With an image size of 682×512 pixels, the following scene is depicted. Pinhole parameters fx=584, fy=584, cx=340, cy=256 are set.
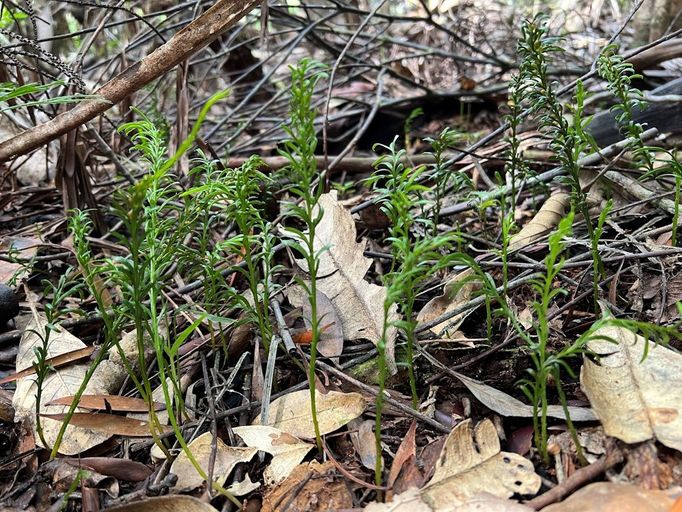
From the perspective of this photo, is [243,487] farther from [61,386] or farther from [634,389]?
[634,389]

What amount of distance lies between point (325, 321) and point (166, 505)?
0.73m

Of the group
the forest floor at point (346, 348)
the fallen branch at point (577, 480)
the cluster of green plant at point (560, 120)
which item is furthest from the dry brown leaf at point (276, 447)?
A: the cluster of green plant at point (560, 120)

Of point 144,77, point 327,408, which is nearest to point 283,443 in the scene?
point 327,408

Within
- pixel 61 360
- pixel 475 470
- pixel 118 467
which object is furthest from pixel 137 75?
pixel 475 470

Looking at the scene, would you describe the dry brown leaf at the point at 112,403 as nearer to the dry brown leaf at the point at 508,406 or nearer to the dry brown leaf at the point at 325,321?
the dry brown leaf at the point at 325,321

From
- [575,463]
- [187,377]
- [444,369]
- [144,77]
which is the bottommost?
[575,463]

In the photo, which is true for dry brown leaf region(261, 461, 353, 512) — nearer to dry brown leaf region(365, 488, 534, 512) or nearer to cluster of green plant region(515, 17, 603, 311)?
dry brown leaf region(365, 488, 534, 512)

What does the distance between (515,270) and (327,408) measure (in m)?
0.85

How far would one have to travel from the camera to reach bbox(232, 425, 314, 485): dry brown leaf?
52.4 inches

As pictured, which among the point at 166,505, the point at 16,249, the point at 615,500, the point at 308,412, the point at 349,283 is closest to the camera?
the point at 615,500

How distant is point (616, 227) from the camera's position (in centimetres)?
192

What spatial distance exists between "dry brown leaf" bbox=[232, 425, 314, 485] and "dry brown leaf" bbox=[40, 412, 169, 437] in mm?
253

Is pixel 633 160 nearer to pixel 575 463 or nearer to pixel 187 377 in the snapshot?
pixel 575 463

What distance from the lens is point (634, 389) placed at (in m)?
1.29
